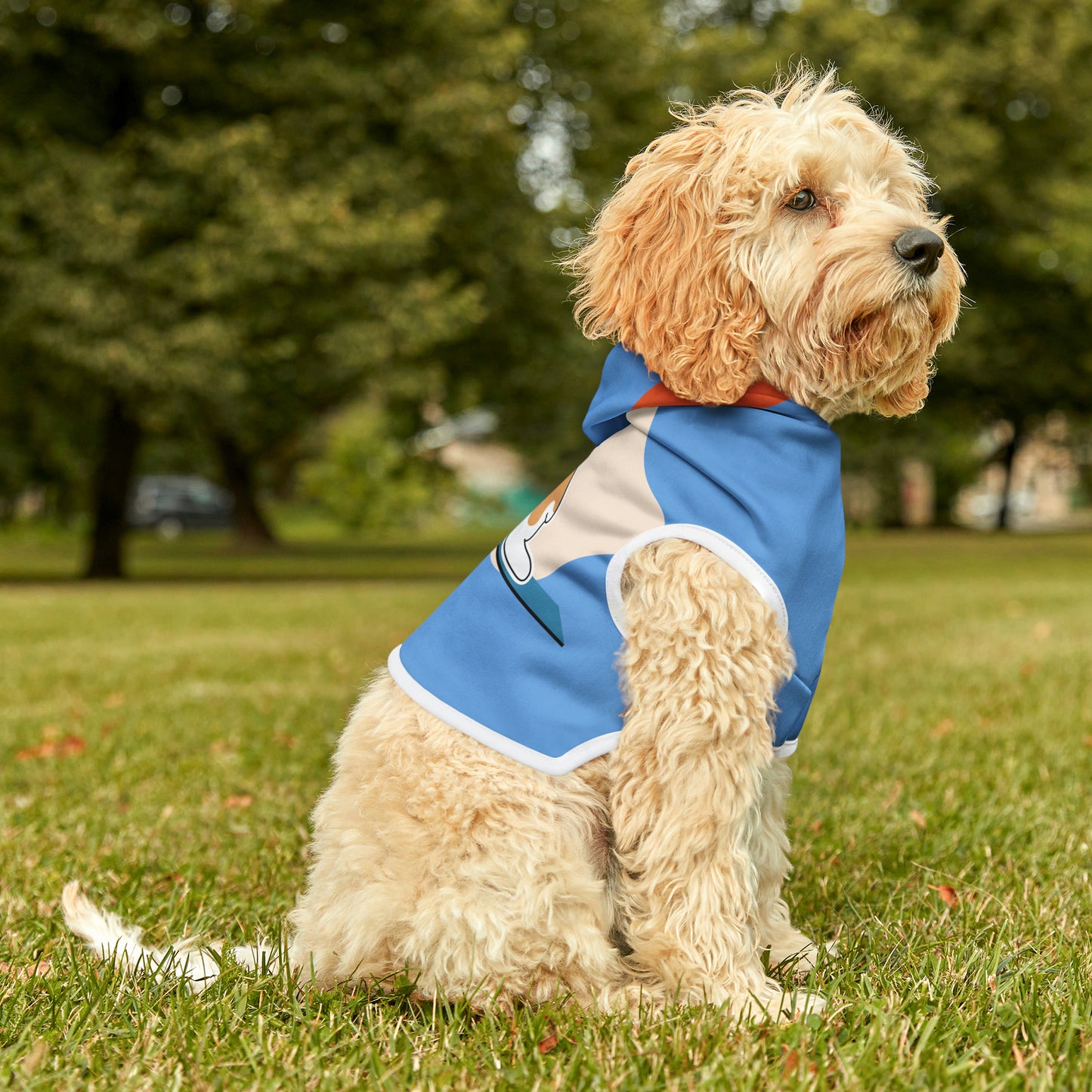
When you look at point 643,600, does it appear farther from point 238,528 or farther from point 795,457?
point 238,528

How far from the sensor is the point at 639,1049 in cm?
248

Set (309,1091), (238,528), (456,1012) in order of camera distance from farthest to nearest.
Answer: (238,528), (456,1012), (309,1091)

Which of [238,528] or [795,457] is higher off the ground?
[795,457]

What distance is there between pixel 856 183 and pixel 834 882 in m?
2.25

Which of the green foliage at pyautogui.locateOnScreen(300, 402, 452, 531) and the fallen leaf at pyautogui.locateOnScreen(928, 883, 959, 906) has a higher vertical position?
the fallen leaf at pyautogui.locateOnScreen(928, 883, 959, 906)

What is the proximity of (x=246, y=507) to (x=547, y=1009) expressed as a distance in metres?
31.2

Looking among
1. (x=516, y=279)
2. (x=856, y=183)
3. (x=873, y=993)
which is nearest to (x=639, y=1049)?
(x=873, y=993)

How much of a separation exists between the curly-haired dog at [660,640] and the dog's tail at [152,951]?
10.2 inches

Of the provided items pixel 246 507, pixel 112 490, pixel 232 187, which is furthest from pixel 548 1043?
pixel 246 507

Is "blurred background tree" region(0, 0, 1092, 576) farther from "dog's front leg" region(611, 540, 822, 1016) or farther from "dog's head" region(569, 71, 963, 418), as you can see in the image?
"dog's front leg" region(611, 540, 822, 1016)

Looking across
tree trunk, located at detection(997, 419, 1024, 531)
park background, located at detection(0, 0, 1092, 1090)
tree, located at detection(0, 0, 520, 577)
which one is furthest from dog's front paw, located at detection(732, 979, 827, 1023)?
tree trunk, located at detection(997, 419, 1024, 531)

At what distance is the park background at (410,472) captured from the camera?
2.66 meters

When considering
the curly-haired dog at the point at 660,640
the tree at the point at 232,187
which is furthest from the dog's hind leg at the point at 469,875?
the tree at the point at 232,187

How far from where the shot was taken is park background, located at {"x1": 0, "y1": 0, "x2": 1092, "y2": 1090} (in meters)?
2.66
